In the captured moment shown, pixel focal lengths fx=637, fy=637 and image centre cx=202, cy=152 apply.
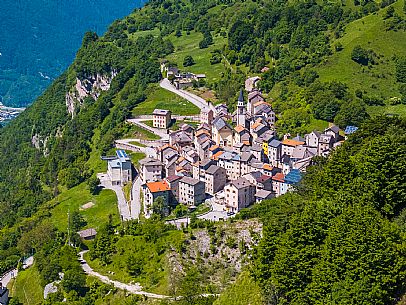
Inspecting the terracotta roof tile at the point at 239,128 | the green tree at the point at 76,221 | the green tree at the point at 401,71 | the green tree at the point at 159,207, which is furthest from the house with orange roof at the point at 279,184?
the green tree at the point at 401,71

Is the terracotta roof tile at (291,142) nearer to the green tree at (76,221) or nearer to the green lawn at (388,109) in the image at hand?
the green lawn at (388,109)

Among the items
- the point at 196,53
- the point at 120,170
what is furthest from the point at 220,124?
the point at 196,53

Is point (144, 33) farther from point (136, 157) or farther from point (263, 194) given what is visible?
point (263, 194)

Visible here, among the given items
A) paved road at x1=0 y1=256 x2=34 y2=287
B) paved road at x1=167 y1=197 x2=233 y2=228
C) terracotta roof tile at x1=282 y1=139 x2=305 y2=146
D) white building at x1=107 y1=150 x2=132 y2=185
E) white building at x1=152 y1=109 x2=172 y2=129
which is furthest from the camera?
white building at x1=152 y1=109 x2=172 y2=129

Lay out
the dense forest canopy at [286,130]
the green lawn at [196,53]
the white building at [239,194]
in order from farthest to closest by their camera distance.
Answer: the green lawn at [196,53]
the white building at [239,194]
the dense forest canopy at [286,130]

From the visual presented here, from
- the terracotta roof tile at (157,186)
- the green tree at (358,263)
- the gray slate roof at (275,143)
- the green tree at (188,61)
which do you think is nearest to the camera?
the green tree at (358,263)

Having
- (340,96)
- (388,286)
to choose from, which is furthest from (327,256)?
(340,96)

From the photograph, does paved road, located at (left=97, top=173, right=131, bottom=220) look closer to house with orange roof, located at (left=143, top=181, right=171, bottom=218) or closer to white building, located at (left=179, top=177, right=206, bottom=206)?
house with orange roof, located at (left=143, top=181, right=171, bottom=218)

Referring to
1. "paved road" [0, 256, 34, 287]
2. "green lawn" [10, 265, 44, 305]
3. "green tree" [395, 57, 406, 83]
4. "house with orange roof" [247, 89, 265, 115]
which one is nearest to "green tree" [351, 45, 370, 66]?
"green tree" [395, 57, 406, 83]
